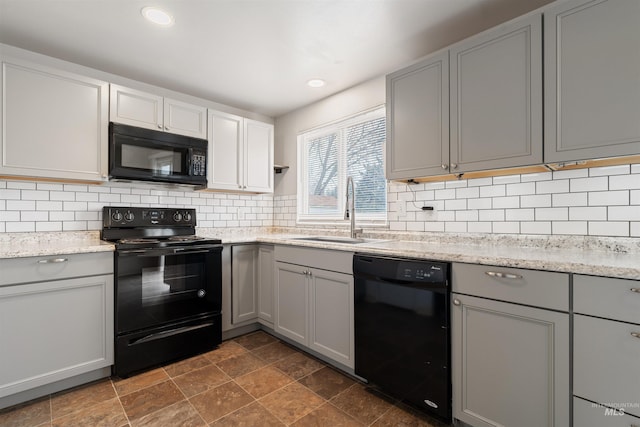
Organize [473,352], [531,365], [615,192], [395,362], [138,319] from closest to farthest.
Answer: [531,365] < [473,352] < [615,192] < [395,362] < [138,319]

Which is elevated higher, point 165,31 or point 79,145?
point 165,31

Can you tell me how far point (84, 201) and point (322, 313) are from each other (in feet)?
6.84

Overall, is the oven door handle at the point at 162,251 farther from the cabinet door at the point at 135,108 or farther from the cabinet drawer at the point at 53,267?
the cabinet door at the point at 135,108

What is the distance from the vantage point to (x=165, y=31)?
202 centimetres

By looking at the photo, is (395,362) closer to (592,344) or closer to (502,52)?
(592,344)

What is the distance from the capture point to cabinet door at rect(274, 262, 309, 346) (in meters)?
2.36

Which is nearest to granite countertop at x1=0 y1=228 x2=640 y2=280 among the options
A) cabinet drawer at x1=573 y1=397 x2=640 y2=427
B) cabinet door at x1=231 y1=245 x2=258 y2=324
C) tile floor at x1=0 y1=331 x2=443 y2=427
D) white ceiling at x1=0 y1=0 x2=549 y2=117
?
cabinet door at x1=231 y1=245 x2=258 y2=324

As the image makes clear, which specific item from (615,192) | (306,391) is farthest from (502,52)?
(306,391)

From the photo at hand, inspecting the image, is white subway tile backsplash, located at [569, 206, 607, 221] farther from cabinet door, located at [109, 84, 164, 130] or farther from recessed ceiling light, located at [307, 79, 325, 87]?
cabinet door, located at [109, 84, 164, 130]

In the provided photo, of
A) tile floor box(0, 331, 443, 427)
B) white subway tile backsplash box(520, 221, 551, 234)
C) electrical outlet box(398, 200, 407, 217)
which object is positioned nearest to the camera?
tile floor box(0, 331, 443, 427)

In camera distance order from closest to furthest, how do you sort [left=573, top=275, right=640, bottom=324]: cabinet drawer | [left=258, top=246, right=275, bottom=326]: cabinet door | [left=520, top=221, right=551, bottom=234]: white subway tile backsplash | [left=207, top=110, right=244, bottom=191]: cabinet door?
1. [left=573, top=275, right=640, bottom=324]: cabinet drawer
2. [left=520, top=221, right=551, bottom=234]: white subway tile backsplash
3. [left=258, top=246, right=275, bottom=326]: cabinet door
4. [left=207, top=110, right=244, bottom=191]: cabinet door

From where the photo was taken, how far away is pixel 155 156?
99.6 inches

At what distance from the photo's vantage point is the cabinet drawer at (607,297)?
106 cm

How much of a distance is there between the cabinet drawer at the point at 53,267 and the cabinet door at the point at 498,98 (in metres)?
2.33
